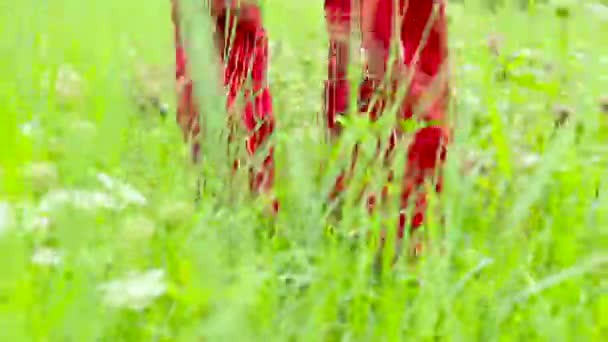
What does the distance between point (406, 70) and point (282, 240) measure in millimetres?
315

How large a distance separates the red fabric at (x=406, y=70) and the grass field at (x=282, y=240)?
0.18 ft

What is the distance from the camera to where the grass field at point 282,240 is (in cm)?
86

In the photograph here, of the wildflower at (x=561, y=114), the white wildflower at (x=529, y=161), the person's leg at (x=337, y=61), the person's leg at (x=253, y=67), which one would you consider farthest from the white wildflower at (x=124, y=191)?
the wildflower at (x=561, y=114)

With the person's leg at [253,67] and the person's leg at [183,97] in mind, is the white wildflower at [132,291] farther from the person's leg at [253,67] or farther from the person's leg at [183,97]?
the person's leg at [253,67]

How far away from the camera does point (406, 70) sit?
1.45 metres

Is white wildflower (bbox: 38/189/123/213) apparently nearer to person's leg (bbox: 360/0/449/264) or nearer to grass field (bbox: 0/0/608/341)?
grass field (bbox: 0/0/608/341)

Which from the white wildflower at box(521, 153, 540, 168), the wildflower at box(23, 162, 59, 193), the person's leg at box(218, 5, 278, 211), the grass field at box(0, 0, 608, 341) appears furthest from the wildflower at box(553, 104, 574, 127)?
the wildflower at box(23, 162, 59, 193)

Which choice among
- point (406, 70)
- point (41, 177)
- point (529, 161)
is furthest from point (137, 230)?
point (529, 161)

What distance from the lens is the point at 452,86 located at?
1.51m

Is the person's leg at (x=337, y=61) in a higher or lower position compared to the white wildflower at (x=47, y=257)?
higher

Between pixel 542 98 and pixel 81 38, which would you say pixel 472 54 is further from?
pixel 81 38

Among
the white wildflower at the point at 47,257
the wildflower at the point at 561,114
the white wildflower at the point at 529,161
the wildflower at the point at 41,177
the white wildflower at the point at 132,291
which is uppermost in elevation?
the wildflower at the point at 41,177

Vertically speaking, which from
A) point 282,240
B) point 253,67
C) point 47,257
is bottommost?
point 282,240

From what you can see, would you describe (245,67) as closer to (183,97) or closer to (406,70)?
(183,97)
